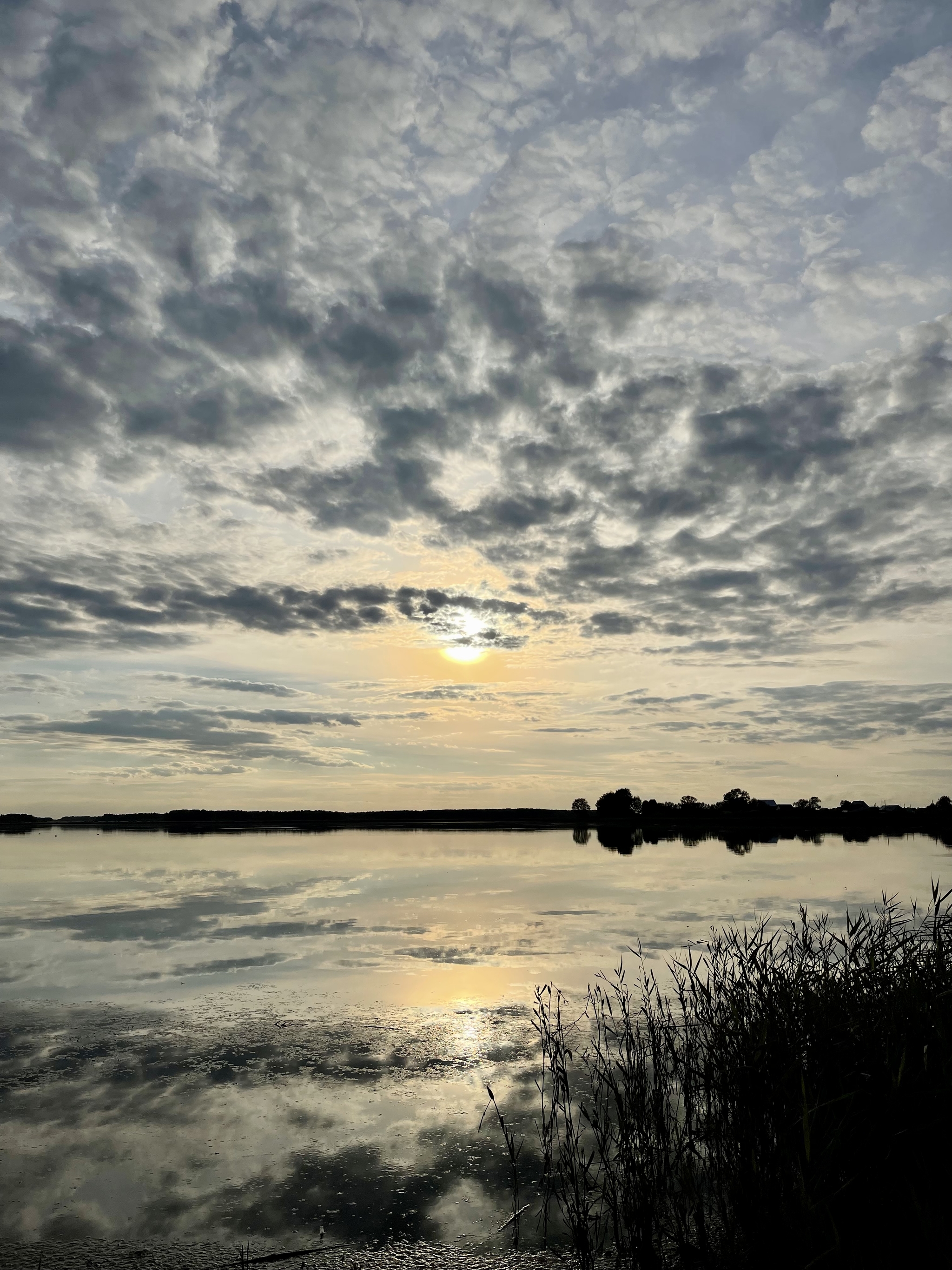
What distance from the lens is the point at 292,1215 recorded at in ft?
22.3

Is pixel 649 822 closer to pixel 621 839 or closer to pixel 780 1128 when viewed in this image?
pixel 621 839

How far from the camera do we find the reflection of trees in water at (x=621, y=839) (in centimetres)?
5391

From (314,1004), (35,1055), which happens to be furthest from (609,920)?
(35,1055)

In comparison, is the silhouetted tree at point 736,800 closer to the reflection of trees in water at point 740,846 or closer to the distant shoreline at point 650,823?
the distant shoreline at point 650,823

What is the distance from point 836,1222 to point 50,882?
1331 inches

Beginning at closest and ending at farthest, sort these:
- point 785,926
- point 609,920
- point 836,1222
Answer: point 836,1222 → point 785,926 → point 609,920

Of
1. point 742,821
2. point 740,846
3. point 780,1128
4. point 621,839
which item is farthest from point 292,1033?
point 742,821

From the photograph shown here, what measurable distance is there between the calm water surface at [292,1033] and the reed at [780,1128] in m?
0.99

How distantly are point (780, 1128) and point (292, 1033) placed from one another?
8012 mm

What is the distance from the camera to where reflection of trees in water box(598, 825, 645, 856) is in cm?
5391

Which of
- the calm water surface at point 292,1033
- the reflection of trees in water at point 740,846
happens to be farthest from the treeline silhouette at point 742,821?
the calm water surface at point 292,1033

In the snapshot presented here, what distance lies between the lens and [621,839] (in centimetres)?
6762

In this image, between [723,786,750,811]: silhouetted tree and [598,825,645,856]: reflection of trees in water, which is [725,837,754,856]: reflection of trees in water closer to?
[598,825,645,856]: reflection of trees in water

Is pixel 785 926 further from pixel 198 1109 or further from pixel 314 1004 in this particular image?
pixel 198 1109
